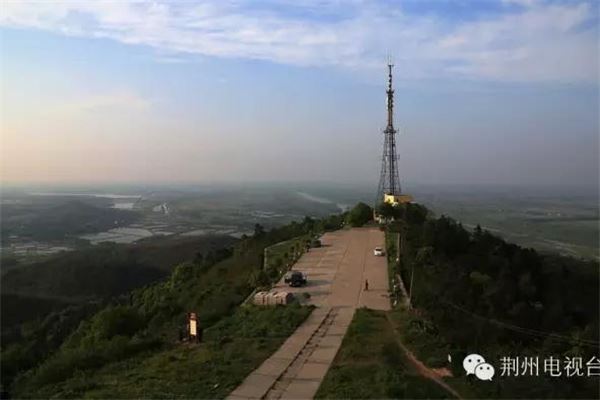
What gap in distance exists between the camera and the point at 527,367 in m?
9.26

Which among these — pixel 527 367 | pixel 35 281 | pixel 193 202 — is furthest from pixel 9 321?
pixel 193 202

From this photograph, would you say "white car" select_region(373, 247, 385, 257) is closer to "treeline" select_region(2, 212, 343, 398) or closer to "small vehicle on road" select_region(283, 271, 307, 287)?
"treeline" select_region(2, 212, 343, 398)

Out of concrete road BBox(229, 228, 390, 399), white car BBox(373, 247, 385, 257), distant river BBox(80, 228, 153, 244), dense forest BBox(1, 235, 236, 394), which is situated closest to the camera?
concrete road BBox(229, 228, 390, 399)

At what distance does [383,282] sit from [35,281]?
34181mm

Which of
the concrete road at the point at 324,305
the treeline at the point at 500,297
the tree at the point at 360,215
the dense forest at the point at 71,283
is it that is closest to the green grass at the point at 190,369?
the concrete road at the point at 324,305

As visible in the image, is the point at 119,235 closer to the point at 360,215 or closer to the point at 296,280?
the point at 360,215

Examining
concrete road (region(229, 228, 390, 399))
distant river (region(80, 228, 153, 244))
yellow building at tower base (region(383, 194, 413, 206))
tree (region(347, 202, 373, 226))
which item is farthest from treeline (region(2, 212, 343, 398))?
distant river (region(80, 228, 153, 244))

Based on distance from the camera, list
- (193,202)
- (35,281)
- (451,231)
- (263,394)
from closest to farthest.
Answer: (263,394) < (451,231) < (35,281) < (193,202)

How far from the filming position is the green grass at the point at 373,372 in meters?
8.75

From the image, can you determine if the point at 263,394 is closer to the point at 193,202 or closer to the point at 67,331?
the point at 67,331

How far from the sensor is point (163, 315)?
64.7ft

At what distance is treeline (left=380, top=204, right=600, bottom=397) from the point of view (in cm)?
1170

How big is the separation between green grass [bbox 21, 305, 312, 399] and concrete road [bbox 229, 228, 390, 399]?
0.37m

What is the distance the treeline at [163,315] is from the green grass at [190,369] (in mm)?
512
